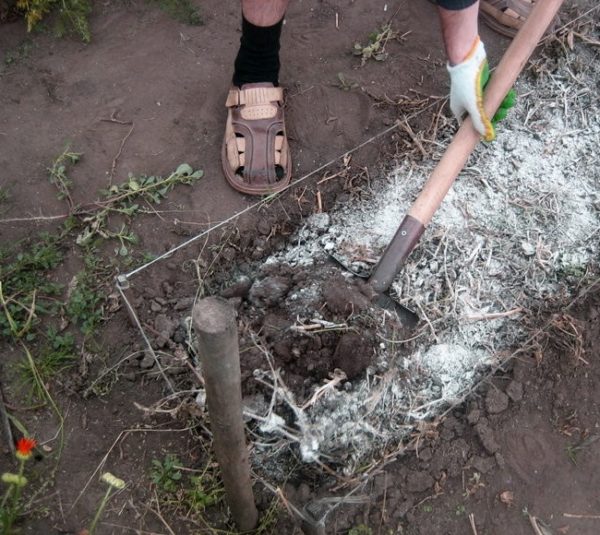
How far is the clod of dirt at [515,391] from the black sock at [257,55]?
1.61 m

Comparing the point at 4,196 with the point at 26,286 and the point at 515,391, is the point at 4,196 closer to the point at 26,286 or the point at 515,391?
the point at 26,286

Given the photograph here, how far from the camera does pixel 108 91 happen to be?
2848mm

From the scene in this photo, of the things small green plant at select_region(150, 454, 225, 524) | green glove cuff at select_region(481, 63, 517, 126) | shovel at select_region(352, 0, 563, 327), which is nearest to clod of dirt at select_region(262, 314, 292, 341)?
shovel at select_region(352, 0, 563, 327)

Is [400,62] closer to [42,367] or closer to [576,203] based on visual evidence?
[576,203]

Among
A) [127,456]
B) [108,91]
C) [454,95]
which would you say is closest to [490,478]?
[127,456]

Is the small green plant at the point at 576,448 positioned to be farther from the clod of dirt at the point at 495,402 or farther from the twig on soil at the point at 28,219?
the twig on soil at the point at 28,219

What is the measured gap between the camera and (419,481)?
2.12 metres

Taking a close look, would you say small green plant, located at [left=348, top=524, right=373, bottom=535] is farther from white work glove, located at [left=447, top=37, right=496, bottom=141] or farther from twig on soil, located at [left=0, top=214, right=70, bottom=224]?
twig on soil, located at [left=0, top=214, right=70, bottom=224]

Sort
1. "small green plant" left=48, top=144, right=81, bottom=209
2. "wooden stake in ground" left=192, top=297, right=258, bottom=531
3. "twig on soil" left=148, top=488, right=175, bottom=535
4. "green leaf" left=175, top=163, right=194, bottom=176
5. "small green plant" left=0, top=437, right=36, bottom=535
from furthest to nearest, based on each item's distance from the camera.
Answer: "green leaf" left=175, top=163, right=194, bottom=176 → "small green plant" left=48, top=144, right=81, bottom=209 → "twig on soil" left=148, top=488, right=175, bottom=535 → "small green plant" left=0, top=437, right=36, bottom=535 → "wooden stake in ground" left=192, top=297, right=258, bottom=531

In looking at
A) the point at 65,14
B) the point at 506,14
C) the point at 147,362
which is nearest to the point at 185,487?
the point at 147,362

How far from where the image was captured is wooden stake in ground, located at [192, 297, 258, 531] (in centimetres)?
121

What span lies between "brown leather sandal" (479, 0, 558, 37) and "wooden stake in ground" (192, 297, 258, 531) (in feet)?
8.71

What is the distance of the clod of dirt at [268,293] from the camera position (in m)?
2.28

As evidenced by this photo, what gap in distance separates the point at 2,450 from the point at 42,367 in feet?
0.97
